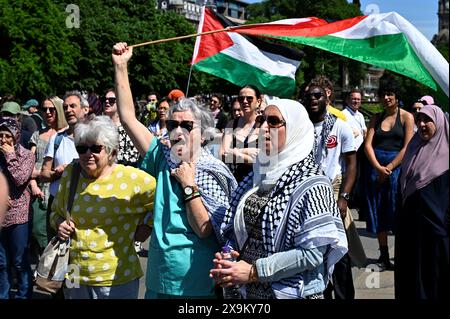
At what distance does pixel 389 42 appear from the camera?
4445mm

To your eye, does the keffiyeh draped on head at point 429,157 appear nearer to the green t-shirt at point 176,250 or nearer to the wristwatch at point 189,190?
the green t-shirt at point 176,250

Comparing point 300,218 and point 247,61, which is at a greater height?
point 247,61

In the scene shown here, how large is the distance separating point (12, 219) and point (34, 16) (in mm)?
29589

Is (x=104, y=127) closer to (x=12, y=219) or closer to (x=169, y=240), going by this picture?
(x=169, y=240)

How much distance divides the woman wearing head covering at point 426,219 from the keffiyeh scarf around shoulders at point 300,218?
5.80ft

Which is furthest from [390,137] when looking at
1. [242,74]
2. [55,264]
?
[55,264]

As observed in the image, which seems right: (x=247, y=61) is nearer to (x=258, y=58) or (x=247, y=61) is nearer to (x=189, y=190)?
(x=258, y=58)

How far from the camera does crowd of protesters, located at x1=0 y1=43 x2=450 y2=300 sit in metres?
3.64

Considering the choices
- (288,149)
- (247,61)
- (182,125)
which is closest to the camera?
(288,149)

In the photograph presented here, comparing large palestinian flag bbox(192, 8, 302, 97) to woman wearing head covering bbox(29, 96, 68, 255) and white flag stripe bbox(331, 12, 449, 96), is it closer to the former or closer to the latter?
woman wearing head covering bbox(29, 96, 68, 255)

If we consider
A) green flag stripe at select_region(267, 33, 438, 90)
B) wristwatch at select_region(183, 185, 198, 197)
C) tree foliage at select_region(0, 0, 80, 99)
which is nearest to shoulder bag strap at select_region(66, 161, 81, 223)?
wristwatch at select_region(183, 185, 198, 197)

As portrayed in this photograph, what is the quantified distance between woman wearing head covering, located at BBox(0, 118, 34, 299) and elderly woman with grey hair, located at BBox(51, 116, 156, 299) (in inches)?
81.9

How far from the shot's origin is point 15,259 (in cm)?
663

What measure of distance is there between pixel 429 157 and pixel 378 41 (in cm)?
109
